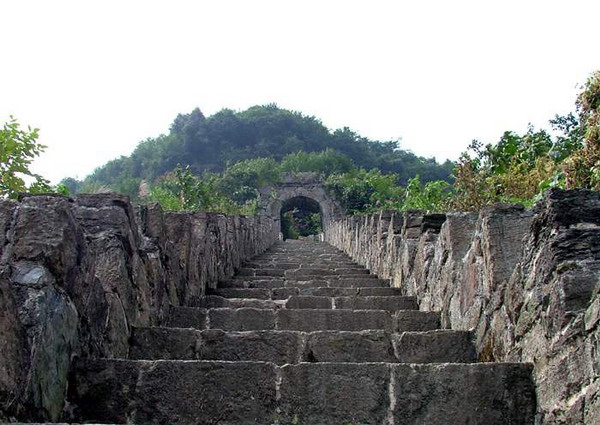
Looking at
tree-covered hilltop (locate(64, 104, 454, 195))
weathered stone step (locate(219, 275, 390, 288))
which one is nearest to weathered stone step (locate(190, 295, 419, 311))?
weathered stone step (locate(219, 275, 390, 288))

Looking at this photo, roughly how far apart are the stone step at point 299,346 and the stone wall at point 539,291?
188mm

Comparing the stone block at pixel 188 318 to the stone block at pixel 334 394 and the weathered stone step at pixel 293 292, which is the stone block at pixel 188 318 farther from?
the stone block at pixel 334 394

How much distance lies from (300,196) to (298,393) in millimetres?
29972

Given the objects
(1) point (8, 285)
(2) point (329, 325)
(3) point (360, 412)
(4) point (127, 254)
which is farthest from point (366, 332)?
(1) point (8, 285)

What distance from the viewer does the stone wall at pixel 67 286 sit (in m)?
2.30

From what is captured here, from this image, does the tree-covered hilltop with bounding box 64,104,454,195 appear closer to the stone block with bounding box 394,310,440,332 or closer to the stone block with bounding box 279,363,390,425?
the stone block with bounding box 394,310,440,332

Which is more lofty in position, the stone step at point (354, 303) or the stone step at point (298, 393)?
the stone step at point (354, 303)

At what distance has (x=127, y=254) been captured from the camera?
3607mm

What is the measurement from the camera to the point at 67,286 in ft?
9.09

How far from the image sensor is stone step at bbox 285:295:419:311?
5.02 meters

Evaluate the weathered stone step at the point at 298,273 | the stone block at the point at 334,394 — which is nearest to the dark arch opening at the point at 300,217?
the weathered stone step at the point at 298,273

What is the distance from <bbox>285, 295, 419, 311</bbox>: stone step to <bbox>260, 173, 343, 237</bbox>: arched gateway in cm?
2596

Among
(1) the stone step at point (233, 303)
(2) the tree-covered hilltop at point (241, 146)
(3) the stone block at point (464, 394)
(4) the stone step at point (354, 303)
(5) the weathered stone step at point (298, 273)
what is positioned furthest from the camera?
(2) the tree-covered hilltop at point (241, 146)

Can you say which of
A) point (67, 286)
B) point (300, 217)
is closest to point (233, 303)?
point (67, 286)
